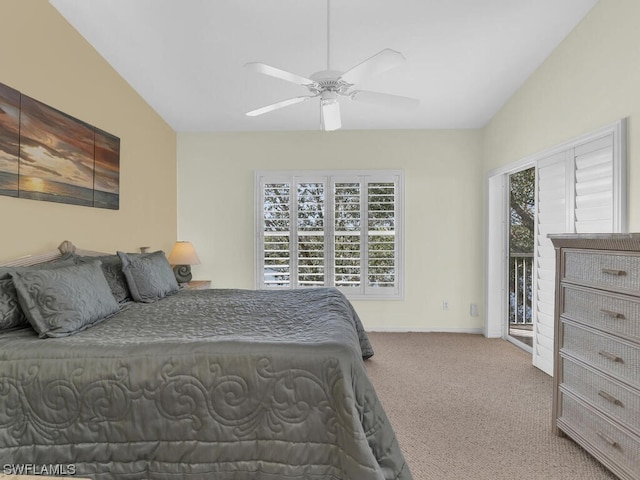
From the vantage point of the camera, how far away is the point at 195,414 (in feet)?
4.83

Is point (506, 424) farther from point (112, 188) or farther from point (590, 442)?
point (112, 188)

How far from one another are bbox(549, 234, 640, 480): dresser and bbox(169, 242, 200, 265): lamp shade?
3.43 m

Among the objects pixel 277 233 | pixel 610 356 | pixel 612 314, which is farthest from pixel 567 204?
pixel 277 233

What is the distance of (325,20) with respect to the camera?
9.02ft

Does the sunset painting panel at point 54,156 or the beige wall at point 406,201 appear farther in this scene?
the beige wall at point 406,201

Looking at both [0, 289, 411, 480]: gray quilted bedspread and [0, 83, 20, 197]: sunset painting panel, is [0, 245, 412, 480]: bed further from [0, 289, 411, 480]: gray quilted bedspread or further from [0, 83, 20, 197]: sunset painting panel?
[0, 83, 20, 197]: sunset painting panel

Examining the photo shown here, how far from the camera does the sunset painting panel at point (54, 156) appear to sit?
Result: 95.7 inches

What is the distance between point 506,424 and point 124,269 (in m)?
2.89

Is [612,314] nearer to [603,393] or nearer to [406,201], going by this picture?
[603,393]

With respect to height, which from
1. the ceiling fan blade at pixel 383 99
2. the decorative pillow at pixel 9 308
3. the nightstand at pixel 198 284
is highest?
the ceiling fan blade at pixel 383 99

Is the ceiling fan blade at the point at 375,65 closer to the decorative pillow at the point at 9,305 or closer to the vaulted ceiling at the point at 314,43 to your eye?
the vaulted ceiling at the point at 314,43

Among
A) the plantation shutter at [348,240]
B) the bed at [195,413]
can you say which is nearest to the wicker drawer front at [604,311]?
the bed at [195,413]

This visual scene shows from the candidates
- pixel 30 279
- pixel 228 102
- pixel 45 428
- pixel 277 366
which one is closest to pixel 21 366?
pixel 45 428

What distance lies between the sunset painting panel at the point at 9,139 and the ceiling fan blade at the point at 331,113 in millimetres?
1965
